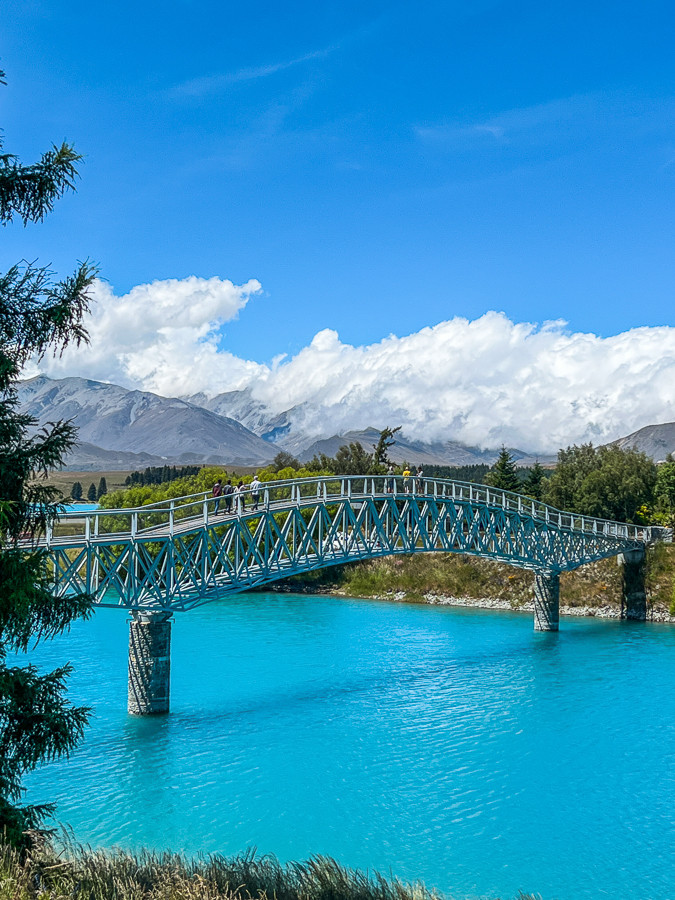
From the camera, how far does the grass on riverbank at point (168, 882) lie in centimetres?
1061

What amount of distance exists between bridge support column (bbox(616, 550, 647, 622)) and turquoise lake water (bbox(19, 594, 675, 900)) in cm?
1639

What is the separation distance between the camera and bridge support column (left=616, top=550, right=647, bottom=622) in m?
62.9

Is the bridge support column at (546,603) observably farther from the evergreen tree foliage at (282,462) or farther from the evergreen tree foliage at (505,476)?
the evergreen tree foliage at (282,462)

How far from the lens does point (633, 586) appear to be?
2512 inches

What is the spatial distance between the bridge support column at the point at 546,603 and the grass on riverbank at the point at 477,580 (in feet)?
33.1

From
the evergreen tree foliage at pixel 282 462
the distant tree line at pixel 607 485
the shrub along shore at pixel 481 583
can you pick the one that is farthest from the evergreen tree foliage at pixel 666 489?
the evergreen tree foliage at pixel 282 462

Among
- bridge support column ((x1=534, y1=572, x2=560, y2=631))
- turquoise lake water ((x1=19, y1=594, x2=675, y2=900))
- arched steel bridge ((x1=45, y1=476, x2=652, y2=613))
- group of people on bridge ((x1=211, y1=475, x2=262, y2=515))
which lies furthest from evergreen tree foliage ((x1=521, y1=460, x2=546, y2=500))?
group of people on bridge ((x1=211, y1=475, x2=262, y2=515))

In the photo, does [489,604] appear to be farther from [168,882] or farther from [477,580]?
[168,882]

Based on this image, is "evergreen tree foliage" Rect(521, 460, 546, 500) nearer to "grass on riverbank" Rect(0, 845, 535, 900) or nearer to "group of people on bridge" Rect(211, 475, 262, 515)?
"group of people on bridge" Rect(211, 475, 262, 515)

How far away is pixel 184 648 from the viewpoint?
4697 centimetres

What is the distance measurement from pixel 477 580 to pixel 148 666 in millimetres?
44558

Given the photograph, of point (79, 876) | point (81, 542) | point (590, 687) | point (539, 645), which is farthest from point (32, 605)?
point (539, 645)

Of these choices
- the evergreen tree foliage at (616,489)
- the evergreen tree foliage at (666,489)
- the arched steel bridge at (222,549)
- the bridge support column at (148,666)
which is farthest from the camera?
the evergreen tree foliage at (616,489)

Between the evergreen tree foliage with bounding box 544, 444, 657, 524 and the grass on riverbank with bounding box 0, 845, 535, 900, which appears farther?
the evergreen tree foliage with bounding box 544, 444, 657, 524
